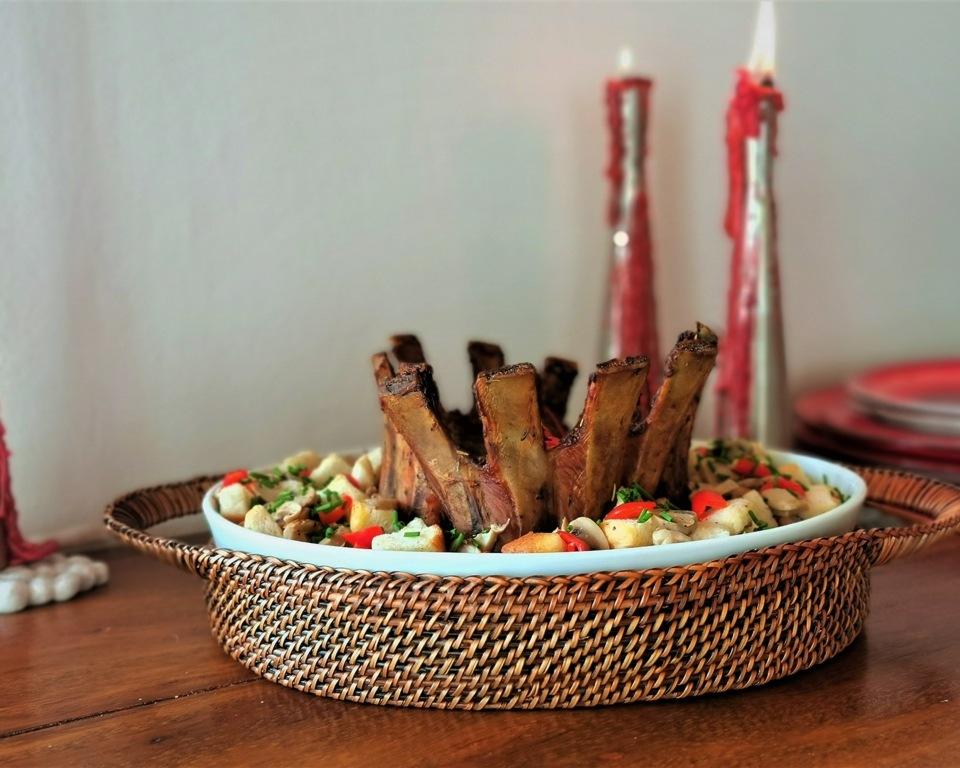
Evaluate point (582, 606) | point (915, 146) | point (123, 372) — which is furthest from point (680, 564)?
point (915, 146)

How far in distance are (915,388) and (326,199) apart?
71 centimetres

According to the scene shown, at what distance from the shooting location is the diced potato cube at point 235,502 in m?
0.74

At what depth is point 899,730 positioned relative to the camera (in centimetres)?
59

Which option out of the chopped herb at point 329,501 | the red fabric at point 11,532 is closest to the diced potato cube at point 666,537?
the chopped herb at point 329,501

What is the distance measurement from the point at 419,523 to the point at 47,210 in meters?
0.50

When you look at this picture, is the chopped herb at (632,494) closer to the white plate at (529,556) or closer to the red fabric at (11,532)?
the white plate at (529,556)

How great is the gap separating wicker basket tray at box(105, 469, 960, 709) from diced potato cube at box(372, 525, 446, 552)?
4 cm

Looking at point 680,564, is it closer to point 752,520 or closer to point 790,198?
point 752,520

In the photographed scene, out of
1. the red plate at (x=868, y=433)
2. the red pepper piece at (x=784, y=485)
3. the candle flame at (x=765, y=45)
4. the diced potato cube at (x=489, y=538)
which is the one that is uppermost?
the candle flame at (x=765, y=45)

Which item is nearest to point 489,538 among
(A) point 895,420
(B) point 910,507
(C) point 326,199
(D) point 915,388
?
(B) point 910,507

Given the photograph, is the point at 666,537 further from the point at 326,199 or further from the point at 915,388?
the point at 915,388

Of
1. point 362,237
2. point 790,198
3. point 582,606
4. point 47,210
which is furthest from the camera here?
point 790,198

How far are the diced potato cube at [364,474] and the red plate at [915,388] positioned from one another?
618mm

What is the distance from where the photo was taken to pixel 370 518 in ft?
2.29
